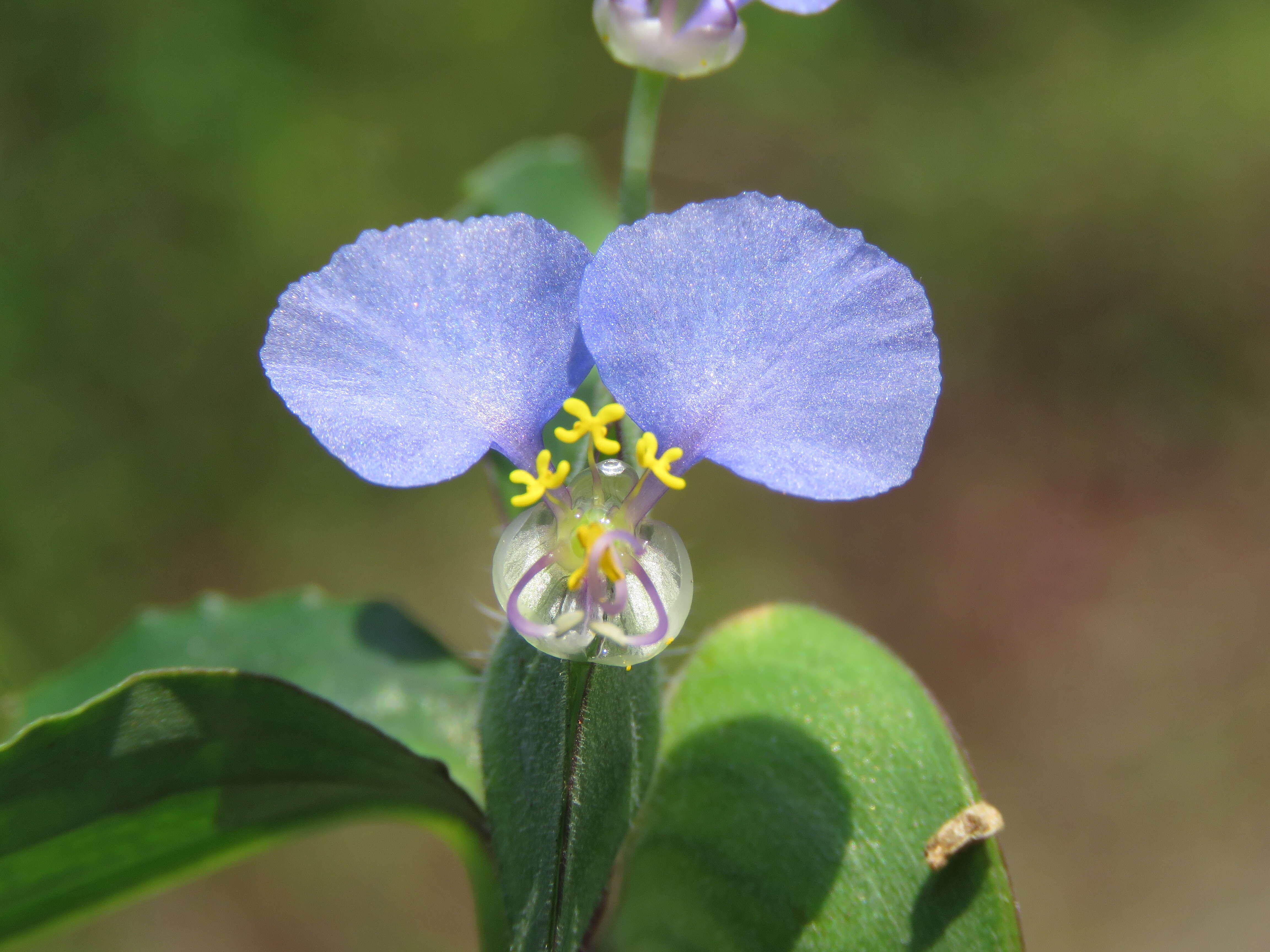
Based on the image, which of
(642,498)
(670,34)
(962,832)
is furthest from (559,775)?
(670,34)

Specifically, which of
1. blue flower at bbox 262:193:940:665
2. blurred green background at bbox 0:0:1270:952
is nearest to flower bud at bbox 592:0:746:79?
blue flower at bbox 262:193:940:665

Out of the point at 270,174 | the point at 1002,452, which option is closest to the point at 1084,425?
the point at 1002,452

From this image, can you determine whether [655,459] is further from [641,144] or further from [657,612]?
[641,144]

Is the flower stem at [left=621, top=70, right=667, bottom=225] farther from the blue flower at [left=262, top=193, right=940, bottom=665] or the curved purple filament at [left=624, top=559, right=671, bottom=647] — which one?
the curved purple filament at [left=624, top=559, right=671, bottom=647]

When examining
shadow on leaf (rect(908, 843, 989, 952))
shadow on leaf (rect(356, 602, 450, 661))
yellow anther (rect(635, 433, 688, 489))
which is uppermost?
yellow anther (rect(635, 433, 688, 489))

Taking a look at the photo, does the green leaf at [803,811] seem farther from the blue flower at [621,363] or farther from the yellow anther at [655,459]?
the yellow anther at [655,459]

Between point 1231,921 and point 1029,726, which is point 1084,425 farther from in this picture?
point 1231,921

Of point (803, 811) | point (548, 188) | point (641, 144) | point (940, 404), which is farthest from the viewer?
point (940, 404)
